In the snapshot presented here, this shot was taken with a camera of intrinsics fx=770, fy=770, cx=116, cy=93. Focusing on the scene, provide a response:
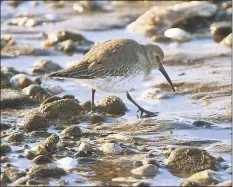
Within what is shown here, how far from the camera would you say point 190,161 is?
7.85 meters

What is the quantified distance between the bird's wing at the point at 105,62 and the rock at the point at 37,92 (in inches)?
48.4

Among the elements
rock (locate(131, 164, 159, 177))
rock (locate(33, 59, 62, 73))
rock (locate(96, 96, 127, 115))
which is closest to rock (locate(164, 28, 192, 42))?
rock (locate(33, 59, 62, 73))

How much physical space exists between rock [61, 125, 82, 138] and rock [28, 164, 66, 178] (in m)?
1.47

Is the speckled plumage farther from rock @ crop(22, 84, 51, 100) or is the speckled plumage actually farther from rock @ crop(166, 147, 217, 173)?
rock @ crop(166, 147, 217, 173)

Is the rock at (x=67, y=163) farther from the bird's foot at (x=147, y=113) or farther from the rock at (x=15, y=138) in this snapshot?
the bird's foot at (x=147, y=113)

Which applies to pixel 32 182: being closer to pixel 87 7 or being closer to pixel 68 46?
pixel 68 46

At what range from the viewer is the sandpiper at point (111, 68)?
9711 mm

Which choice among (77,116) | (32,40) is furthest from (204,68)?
(32,40)

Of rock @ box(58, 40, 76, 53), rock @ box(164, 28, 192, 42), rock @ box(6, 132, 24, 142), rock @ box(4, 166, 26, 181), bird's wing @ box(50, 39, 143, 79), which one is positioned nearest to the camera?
rock @ box(4, 166, 26, 181)

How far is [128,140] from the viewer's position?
350 inches

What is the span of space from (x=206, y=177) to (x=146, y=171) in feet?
2.07

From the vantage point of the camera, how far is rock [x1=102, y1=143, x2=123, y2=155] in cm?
838

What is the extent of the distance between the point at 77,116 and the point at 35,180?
2704mm

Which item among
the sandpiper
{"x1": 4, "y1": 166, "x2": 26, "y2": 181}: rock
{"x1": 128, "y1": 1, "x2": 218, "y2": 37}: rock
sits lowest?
{"x1": 4, "y1": 166, "x2": 26, "y2": 181}: rock
